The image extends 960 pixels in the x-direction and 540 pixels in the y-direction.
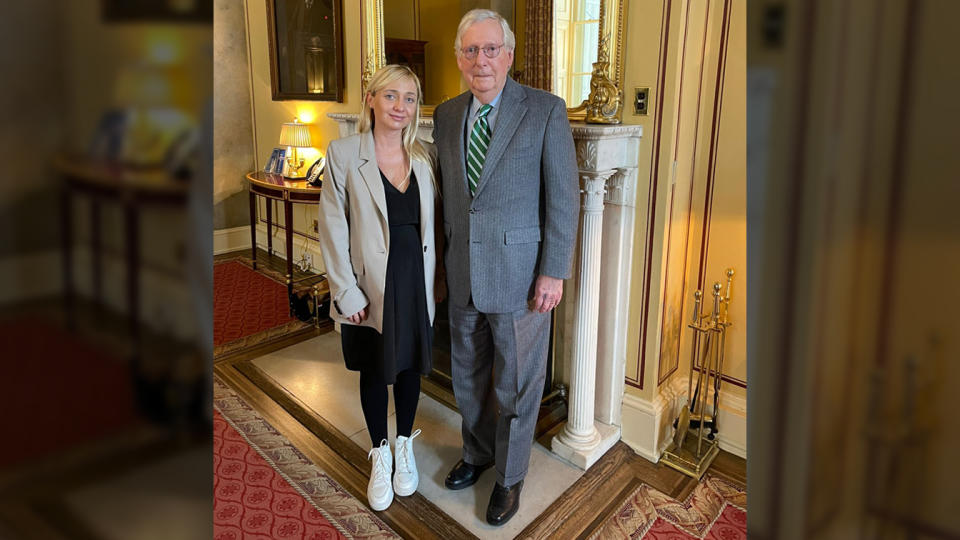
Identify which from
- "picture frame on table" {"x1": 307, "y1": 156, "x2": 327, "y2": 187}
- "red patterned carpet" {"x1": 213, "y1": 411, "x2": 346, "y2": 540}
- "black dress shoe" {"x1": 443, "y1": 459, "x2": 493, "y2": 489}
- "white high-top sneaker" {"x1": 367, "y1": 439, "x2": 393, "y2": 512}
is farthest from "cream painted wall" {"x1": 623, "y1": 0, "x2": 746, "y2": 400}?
"picture frame on table" {"x1": 307, "y1": 156, "x2": 327, "y2": 187}

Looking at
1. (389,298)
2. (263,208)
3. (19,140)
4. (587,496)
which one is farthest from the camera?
(263,208)

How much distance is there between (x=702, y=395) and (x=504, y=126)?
1419mm

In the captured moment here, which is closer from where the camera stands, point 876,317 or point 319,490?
point 876,317

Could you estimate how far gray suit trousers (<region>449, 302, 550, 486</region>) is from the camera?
1953 millimetres

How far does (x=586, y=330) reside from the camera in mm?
2221

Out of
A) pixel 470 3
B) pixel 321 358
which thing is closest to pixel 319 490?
pixel 321 358

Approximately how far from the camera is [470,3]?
2.47 m

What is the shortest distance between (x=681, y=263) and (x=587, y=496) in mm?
922

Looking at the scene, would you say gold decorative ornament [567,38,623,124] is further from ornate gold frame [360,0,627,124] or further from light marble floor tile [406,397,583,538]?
light marble floor tile [406,397,583,538]

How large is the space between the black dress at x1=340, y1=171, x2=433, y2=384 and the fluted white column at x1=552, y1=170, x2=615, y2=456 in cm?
57

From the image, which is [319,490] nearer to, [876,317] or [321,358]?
[321,358]

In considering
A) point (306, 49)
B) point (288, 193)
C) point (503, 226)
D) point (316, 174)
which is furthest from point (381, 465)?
point (306, 49)

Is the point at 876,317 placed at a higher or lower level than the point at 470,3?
lower

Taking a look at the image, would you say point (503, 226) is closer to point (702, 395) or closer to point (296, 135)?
point (702, 395)
